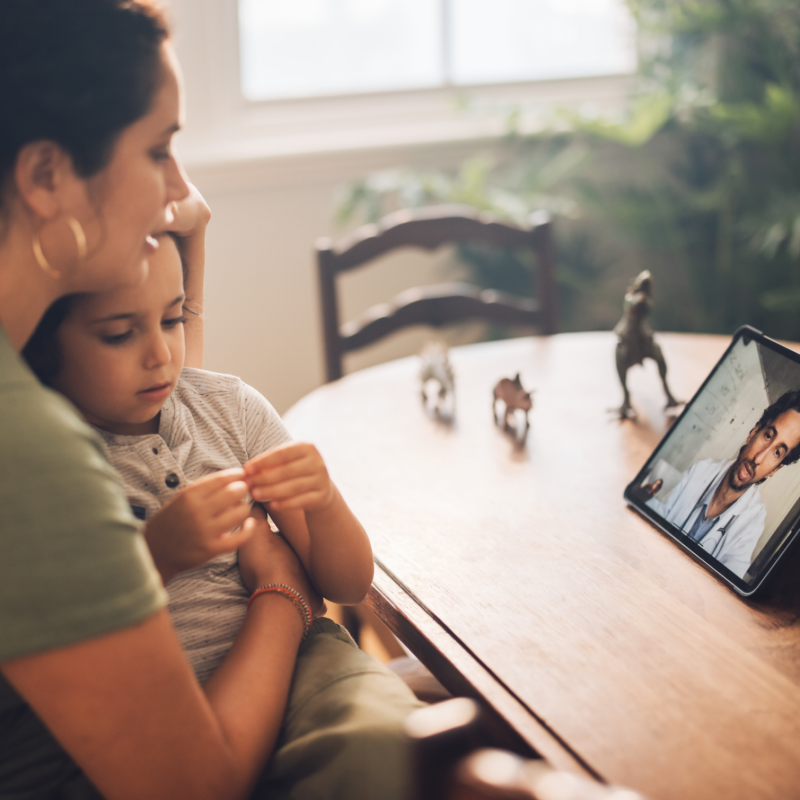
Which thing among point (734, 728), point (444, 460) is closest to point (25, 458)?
point (734, 728)

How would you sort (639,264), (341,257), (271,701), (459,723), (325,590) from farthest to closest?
1. (639,264)
2. (341,257)
3. (325,590)
4. (271,701)
5. (459,723)

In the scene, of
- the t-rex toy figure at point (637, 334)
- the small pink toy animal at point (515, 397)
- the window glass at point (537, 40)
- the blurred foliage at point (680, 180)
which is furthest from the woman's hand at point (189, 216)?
the window glass at point (537, 40)

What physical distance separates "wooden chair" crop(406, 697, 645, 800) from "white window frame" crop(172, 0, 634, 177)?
2.26 meters

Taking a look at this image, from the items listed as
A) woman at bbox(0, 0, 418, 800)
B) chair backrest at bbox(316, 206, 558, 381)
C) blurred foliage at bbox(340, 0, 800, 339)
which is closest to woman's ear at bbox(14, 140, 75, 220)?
woman at bbox(0, 0, 418, 800)

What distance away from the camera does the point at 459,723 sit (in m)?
0.38

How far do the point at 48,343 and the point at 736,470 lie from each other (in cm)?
66

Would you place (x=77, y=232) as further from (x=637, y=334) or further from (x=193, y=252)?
(x=637, y=334)

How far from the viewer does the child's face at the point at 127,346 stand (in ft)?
2.23

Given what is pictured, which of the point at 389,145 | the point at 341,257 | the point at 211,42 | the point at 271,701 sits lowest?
the point at 271,701

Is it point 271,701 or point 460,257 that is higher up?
point 460,257

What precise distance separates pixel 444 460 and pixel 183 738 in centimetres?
61

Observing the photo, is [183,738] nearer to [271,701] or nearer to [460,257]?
[271,701]

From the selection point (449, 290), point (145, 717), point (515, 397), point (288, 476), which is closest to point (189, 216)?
point (288, 476)

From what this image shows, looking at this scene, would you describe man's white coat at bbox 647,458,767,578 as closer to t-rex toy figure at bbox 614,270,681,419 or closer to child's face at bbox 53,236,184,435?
t-rex toy figure at bbox 614,270,681,419
